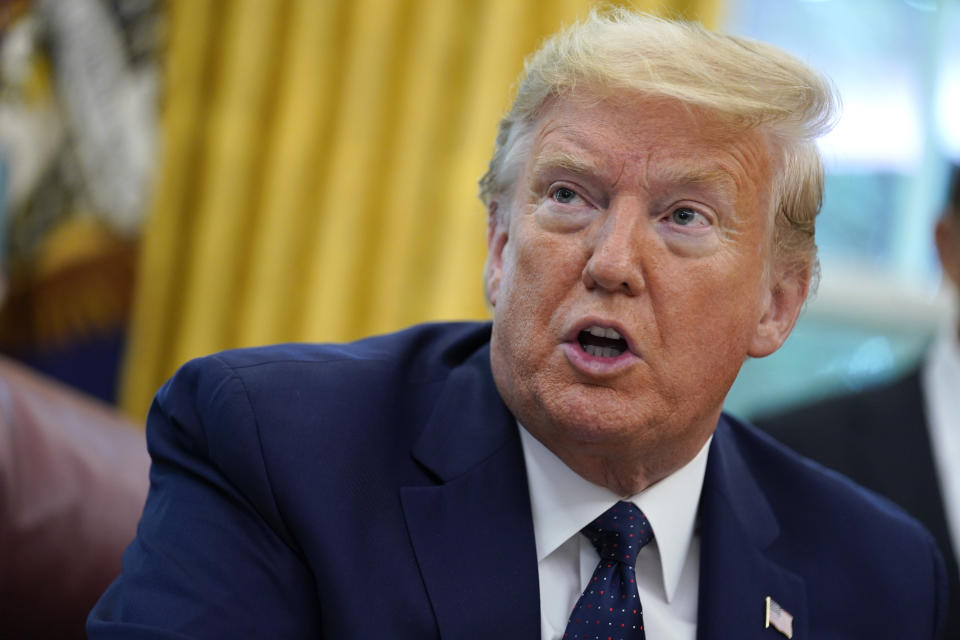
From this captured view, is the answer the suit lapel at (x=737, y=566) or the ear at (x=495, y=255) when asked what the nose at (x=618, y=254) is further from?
the suit lapel at (x=737, y=566)

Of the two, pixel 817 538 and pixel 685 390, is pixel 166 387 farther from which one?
pixel 817 538

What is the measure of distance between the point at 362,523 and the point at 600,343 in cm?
39

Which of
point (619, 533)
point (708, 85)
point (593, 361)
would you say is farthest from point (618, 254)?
point (619, 533)

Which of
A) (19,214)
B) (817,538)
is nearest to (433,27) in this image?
(19,214)

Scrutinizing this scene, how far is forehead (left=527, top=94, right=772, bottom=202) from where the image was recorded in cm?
149

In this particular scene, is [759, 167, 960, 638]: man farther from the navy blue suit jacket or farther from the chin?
the chin

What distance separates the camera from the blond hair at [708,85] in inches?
59.2

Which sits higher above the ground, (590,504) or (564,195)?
(564,195)

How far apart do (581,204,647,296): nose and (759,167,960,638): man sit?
1441 mm

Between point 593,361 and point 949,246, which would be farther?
point 949,246

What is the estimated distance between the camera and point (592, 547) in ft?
5.13

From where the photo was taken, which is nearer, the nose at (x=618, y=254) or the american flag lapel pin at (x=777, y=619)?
the nose at (x=618, y=254)

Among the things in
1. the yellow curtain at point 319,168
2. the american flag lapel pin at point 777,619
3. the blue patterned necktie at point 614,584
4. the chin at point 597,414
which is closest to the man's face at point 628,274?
the chin at point 597,414

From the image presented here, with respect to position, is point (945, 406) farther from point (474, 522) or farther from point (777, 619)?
point (474, 522)
